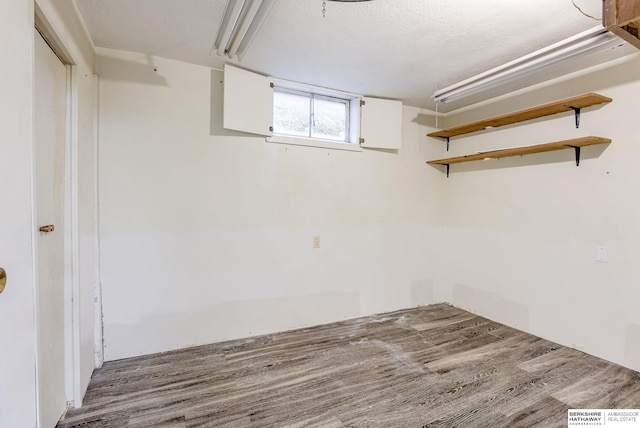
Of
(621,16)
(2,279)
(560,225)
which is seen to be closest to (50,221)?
(2,279)

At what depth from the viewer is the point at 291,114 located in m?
3.02

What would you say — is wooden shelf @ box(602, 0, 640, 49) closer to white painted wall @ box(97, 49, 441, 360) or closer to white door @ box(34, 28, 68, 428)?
white painted wall @ box(97, 49, 441, 360)

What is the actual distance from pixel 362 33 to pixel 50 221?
219 centimetres

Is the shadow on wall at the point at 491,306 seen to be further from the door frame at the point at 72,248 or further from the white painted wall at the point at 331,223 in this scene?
the door frame at the point at 72,248

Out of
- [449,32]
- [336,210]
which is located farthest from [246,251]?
[449,32]

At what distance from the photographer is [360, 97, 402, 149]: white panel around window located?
323cm

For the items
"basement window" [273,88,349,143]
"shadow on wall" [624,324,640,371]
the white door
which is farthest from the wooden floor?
"basement window" [273,88,349,143]

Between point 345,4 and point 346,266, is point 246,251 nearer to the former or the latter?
point 346,266

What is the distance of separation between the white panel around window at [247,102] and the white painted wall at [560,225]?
93.4 inches

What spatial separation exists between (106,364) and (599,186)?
415 cm

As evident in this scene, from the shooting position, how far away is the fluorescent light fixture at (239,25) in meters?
1.68

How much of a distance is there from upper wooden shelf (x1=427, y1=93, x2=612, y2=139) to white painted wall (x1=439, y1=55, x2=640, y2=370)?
96 millimetres

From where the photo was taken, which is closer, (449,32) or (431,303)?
(449,32)

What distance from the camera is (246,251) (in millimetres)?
2779
